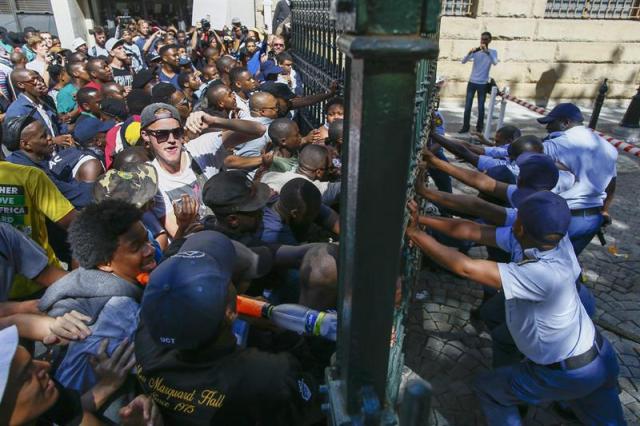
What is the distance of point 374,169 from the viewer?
85 cm

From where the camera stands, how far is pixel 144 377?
1572mm

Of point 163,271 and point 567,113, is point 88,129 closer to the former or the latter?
point 163,271

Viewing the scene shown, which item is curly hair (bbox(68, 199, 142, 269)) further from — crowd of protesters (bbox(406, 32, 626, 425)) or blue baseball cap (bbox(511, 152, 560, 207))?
blue baseball cap (bbox(511, 152, 560, 207))

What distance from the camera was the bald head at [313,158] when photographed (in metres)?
3.34

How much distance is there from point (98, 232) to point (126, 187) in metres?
Result: 0.71

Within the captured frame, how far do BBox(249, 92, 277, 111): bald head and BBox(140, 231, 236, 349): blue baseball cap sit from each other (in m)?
3.24

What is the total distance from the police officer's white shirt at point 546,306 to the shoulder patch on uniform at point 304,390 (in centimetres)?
111

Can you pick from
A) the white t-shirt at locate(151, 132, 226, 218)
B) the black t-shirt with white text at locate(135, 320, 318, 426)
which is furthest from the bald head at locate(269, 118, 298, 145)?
the black t-shirt with white text at locate(135, 320, 318, 426)

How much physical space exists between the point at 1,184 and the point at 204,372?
1.82m

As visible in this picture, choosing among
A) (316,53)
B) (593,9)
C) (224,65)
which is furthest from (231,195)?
(593,9)

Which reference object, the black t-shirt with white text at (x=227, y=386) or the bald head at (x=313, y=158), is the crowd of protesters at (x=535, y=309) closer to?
the bald head at (x=313, y=158)

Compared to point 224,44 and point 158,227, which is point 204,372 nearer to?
point 158,227

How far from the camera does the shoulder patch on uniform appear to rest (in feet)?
5.06

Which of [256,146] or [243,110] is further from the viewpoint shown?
[243,110]
